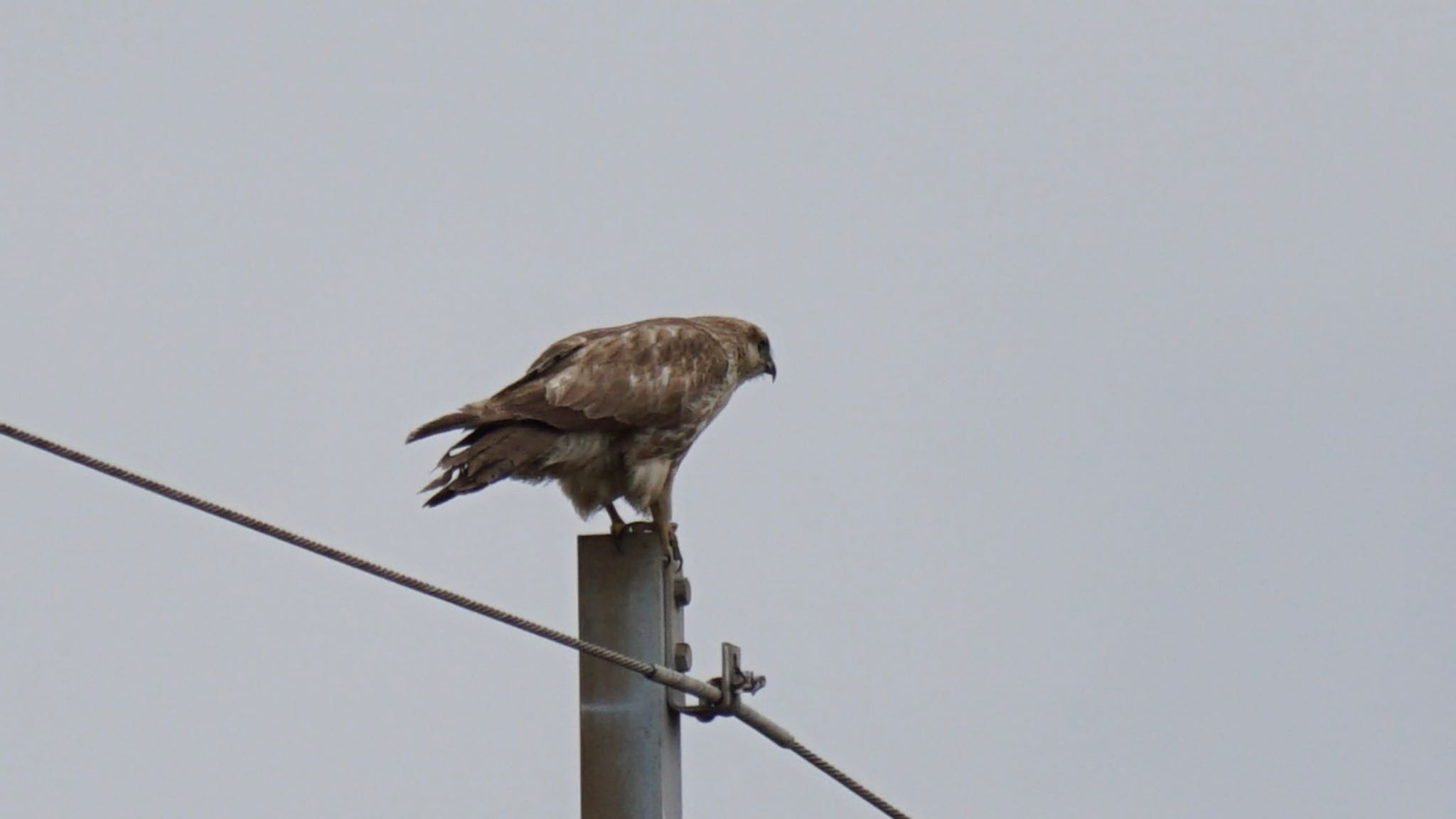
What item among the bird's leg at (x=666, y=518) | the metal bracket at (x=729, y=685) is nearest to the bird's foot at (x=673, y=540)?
the bird's leg at (x=666, y=518)

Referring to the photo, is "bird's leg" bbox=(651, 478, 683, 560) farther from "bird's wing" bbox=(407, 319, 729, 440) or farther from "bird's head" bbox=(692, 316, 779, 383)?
"bird's head" bbox=(692, 316, 779, 383)

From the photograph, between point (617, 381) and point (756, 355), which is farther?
point (756, 355)

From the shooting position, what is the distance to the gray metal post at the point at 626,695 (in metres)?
5.71

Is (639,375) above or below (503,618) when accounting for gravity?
above

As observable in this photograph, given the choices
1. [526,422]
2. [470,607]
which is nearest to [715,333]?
[526,422]

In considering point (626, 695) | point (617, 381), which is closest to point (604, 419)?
point (617, 381)

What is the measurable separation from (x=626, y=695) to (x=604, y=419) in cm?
266

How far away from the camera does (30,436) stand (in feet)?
14.9

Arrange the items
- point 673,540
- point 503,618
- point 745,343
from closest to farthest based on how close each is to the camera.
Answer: point 503,618, point 673,540, point 745,343

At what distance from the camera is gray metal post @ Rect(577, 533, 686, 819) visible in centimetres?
571

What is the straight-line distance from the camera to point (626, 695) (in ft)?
19.0

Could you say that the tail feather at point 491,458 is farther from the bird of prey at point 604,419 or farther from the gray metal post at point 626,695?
the gray metal post at point 626,695

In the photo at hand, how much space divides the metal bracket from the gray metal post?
9 centimetres

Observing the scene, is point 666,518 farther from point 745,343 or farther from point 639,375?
point 745,343
